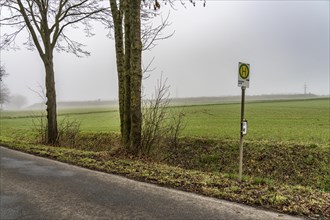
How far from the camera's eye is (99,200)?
5355mm

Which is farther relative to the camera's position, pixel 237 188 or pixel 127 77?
pixel 127 77

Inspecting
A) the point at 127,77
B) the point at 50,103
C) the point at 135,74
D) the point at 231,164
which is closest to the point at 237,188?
the point at 135,74

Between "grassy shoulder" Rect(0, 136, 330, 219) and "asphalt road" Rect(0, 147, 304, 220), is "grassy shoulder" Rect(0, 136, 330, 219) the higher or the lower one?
the higher one

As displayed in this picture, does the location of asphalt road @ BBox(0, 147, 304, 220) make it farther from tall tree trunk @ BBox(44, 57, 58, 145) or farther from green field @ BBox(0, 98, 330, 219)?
tall tree trunk @ BBox(44, 57, 58, 145)

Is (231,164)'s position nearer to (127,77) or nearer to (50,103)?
(127,77)

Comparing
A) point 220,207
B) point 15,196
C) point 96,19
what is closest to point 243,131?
point 220,207

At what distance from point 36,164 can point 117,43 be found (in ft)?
18.9

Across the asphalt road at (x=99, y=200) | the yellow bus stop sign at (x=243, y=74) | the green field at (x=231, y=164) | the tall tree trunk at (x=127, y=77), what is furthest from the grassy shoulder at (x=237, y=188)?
the yellow bus stop sign at (x=243, y=74)

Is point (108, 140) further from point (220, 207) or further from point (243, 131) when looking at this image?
point (220, 207)

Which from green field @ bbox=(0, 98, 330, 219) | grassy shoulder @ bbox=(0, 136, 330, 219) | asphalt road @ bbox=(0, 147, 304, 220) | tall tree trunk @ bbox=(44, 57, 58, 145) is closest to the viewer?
asphalt road @ bbox=(0, 147, 304, 220)

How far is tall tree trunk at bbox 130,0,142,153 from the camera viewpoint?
388 inches

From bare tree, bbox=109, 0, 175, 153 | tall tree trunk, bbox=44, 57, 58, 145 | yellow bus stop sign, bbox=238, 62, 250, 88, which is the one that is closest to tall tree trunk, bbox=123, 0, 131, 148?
bare tree, bbox=109, 0, 175, 153

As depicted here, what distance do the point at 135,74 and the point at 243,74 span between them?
4385 mm

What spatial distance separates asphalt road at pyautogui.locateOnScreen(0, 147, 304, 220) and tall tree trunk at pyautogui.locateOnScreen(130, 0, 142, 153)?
2829mm
